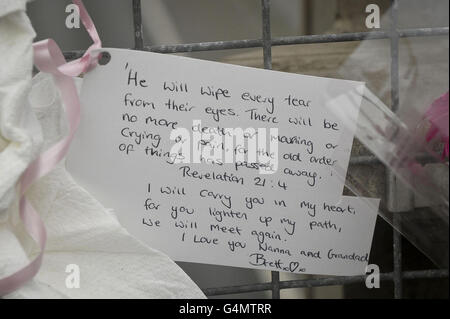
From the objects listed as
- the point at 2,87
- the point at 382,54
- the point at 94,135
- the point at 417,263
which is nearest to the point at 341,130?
the point at 382,54

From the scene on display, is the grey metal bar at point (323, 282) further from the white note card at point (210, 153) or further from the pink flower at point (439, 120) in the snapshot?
the pink flower at point (439, 120)

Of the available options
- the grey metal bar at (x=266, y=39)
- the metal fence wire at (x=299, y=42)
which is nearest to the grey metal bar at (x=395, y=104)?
the metal fence wire at (x=299, y=42)

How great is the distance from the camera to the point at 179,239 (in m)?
0.80

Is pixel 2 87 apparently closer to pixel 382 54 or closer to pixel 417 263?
pixel 382 54

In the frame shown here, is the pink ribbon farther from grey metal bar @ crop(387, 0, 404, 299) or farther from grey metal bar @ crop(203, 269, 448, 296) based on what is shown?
grey metal bar @ crop(387, 0, 404, 299)

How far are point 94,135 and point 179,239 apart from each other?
0.19 metres

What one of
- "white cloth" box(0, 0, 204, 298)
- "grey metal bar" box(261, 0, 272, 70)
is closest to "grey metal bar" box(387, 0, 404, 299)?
"grey metal bar" box(261, 0, 272, 70)

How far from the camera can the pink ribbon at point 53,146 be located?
0.68 meters

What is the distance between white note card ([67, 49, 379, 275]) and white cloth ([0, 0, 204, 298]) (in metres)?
0.04

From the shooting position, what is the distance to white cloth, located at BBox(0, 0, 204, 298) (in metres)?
0.70

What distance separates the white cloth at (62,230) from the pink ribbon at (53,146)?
0.05ft

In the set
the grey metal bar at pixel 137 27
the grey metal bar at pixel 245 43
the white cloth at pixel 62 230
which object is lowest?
the white cloth at pixel 62 230

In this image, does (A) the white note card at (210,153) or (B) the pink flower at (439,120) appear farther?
(A) the white note card at (210,153)

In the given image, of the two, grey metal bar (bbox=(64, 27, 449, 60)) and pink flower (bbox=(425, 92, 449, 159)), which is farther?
grey metal bar (bbox=(64, 27, 449, 60))
